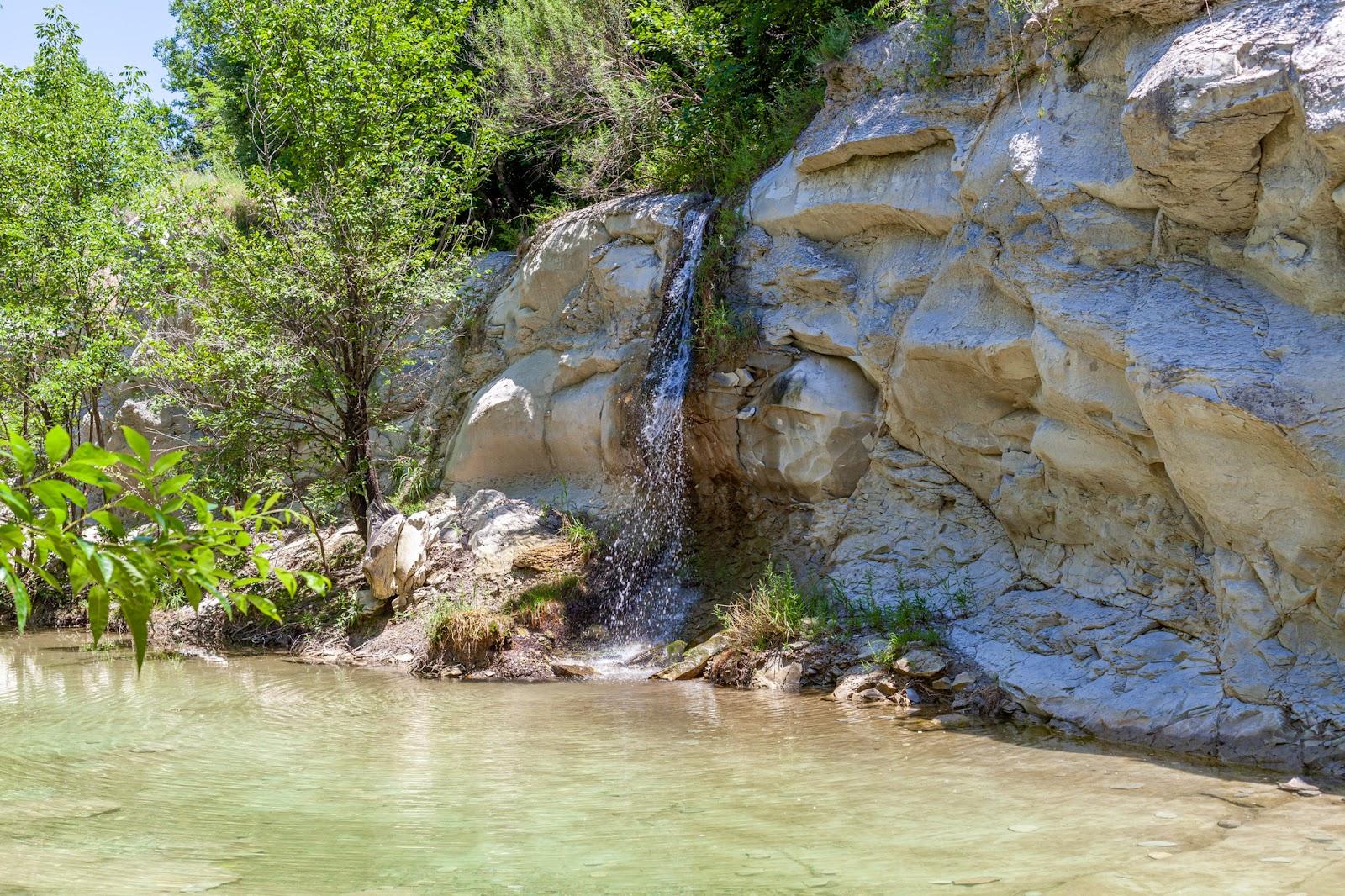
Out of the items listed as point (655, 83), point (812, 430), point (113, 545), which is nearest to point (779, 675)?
point (812, 430)

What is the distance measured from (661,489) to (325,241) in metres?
4.67

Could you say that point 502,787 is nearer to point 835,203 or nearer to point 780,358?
point 780,358

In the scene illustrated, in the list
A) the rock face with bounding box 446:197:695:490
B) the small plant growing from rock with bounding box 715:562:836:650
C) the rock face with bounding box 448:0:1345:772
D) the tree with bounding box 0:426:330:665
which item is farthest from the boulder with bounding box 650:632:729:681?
the tree with bounding box 0:426:330:665

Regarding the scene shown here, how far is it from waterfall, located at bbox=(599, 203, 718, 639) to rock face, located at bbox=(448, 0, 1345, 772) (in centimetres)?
38

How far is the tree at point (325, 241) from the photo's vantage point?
11.8 meters

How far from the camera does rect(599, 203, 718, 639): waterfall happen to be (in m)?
10.6

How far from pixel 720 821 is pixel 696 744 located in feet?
5.55

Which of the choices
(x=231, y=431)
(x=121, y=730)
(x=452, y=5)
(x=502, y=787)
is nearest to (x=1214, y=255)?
(x=502, y=787)

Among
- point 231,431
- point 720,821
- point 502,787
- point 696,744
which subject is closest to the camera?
point 720,821

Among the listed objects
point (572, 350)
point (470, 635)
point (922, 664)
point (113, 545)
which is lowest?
point (922, 664)

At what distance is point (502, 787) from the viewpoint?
5.33 meters

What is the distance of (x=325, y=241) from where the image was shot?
11898 mm

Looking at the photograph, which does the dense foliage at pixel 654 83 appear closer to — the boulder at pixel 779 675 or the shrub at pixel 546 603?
the shrub at pixel 546 603

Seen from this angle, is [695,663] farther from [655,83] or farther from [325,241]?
[655,83]
